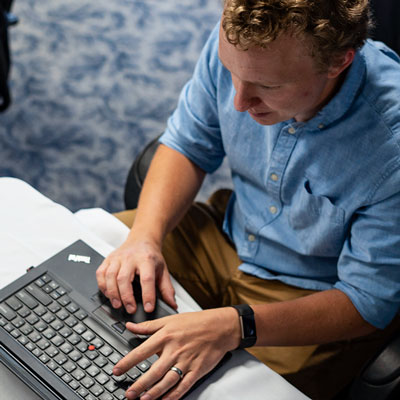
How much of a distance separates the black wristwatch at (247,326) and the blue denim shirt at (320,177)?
0.19 metres

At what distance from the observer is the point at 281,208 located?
1.14 metres

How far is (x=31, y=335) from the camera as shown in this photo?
863mm

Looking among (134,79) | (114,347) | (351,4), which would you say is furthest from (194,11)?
(114,347)

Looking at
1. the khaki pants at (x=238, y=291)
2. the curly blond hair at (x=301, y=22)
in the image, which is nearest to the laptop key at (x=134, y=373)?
the khaki pants at (x=238, y=291)

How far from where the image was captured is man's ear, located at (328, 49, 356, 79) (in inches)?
35.7

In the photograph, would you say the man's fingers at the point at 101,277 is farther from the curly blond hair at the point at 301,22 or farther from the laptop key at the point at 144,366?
the curly blond hair at the point at 301,22

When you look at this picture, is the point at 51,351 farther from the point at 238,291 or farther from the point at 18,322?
the point at 238,291

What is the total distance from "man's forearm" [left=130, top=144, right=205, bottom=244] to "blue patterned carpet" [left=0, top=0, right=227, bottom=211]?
2.99 feet

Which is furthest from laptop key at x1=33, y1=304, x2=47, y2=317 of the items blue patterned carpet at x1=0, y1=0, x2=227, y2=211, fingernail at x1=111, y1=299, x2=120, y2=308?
blue patterned carpet at x1=0, y1=0, x2=227, y2=211

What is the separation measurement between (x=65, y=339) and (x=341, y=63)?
587 mm

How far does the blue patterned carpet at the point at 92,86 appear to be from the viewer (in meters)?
2.18

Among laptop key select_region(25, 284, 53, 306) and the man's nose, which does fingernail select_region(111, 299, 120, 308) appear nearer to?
laptop key select_region(25, 284, 53, 306)

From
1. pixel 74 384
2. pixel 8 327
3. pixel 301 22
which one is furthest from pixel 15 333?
pixel 301 22

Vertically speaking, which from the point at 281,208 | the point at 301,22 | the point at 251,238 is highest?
the point at 301,22
